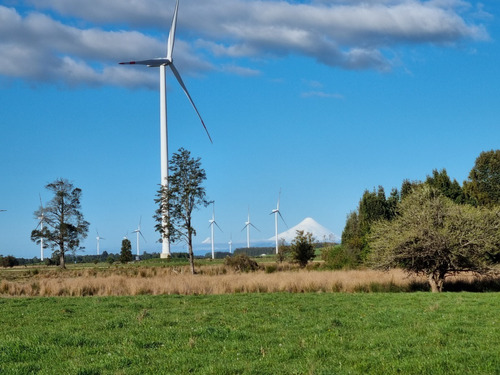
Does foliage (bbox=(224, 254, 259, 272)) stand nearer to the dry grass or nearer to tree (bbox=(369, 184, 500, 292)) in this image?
the dry grass

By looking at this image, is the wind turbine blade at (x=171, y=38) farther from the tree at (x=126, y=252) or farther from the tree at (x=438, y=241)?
the tree at (x=438, y=241)

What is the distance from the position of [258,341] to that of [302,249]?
1956 inches

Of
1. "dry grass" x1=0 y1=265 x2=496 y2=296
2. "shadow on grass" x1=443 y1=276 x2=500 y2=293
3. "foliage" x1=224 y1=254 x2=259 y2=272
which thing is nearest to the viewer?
"dry grass" x1=0 y1=265 x2=496 y2=296

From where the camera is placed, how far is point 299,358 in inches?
462

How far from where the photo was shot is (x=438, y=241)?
32500 mm

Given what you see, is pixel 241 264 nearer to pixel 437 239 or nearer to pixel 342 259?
pixel 342 259

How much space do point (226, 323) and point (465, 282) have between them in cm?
2406

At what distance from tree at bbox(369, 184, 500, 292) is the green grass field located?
11542 millimetres

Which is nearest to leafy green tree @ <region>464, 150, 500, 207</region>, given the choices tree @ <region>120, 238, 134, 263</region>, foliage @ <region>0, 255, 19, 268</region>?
tree @ <region>120, 238, 134, 263</region>

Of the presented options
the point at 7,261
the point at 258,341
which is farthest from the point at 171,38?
the point at 258,341

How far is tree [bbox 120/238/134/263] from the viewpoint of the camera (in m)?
95.2

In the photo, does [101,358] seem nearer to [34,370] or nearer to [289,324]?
[34,370]

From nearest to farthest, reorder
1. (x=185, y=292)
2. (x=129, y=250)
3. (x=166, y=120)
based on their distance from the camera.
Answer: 1. (x=185, y=292)
2. (x=166, y=120)
3. (x=129, y=250)

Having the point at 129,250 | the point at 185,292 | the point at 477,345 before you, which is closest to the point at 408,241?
the point at 185,292
